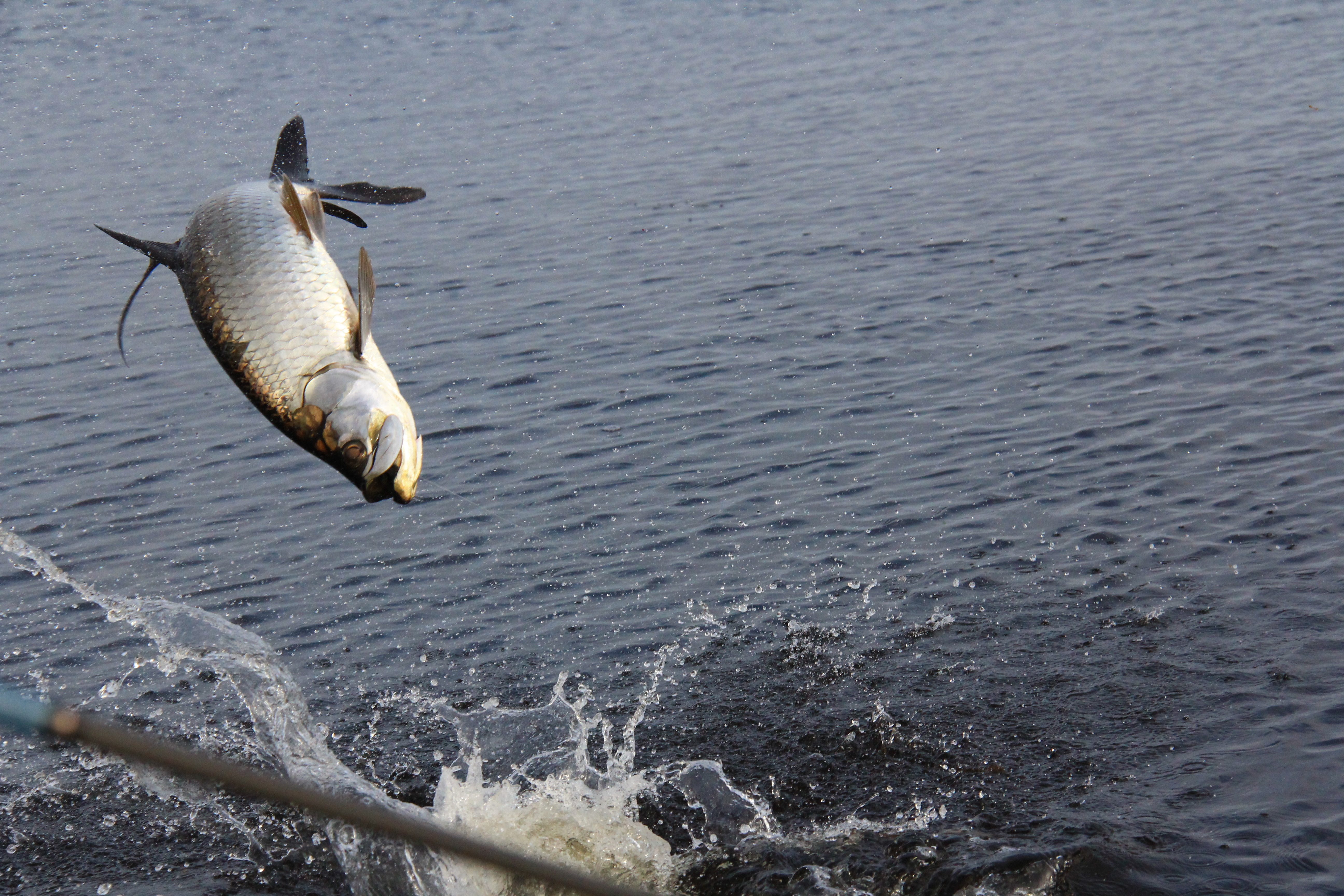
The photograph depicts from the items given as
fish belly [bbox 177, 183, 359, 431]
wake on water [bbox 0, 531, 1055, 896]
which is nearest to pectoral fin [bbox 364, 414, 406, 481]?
fish belly [bbox 177, 183, 359, 431]

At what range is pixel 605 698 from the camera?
28.6ft

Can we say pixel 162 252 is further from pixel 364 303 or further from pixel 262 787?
pixel 262 787

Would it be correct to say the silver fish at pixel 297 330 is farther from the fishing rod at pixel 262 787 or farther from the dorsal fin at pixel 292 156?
the fishing rod at pixel 262 787

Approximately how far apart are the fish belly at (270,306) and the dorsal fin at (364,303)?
4cm

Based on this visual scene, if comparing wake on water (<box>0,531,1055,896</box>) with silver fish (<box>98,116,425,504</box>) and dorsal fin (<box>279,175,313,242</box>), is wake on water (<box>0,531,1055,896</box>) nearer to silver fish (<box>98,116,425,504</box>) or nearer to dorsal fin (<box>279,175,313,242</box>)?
silver fish (<box>98,116,425,504</box>)

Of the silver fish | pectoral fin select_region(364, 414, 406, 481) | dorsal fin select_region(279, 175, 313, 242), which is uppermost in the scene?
dorsal fin select_region(279, 175, 313, 242)

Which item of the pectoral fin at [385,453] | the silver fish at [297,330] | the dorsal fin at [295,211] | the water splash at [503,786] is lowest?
the water splash at [503,786]

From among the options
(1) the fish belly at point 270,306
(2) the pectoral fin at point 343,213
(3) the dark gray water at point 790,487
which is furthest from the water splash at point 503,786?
(1) the fish belly at point 270,306

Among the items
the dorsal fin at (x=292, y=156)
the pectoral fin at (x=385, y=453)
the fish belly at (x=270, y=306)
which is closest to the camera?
the pectoral fin at (x=385, y=453)

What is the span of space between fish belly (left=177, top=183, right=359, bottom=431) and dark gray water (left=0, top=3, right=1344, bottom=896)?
397 centimetres

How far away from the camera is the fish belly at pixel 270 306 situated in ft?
14.2

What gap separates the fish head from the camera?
13.7 feet

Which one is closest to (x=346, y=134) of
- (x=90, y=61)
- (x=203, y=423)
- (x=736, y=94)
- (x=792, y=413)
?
(x=736, y=94)

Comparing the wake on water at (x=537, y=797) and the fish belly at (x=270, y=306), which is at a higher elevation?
the fish belly at (x=270, y=306)
